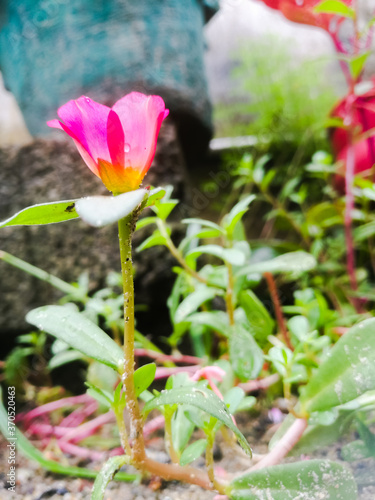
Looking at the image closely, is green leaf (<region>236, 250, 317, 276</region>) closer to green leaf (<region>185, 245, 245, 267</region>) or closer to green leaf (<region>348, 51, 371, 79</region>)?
green leaf (<region>185, 245, 245, 267</region>)

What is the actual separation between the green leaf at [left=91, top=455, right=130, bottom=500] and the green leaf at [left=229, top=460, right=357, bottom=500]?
92mm

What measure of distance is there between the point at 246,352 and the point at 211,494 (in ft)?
0.47

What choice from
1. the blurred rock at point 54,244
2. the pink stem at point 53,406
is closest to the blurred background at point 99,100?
the blurred rock at point 54,244

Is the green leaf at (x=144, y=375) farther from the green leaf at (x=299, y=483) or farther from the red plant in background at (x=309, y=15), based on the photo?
the red plant in background at (x=309, y=15)

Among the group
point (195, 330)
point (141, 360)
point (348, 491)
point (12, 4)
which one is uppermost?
point (12, 4)

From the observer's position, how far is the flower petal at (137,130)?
0.73 ft

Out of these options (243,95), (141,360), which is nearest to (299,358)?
(141,360)

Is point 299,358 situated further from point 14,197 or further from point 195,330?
point 14,197

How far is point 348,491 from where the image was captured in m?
0.27

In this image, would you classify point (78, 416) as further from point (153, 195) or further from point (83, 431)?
point (153, 195)

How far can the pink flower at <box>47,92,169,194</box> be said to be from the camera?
21 cm

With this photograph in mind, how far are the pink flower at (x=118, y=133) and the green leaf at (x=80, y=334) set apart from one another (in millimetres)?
112

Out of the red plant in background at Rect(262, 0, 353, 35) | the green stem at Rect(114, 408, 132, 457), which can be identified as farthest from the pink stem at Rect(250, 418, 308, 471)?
the red plant in background at Rect(262, 0, 353, 35)

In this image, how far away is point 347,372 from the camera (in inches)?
11.3
